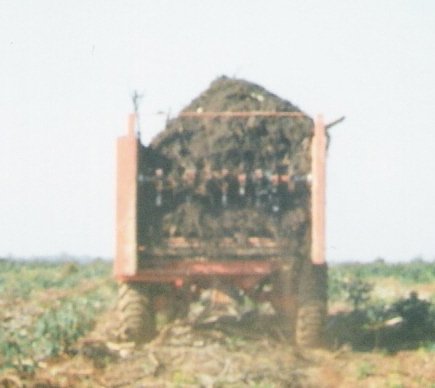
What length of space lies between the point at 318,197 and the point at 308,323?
164 centimetres

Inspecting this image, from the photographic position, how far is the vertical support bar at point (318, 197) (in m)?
10.5

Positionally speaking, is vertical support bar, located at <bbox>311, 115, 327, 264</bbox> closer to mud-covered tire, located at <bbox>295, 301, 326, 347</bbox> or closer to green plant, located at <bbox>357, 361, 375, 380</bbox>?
mud-covered tire, located at <bbox>295, 301, 326, 347</bbox>

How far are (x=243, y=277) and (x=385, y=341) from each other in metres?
2.84

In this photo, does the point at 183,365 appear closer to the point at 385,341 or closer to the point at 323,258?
the point at 323,258

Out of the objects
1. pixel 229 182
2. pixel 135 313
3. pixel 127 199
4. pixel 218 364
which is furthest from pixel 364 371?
pixel 127 199

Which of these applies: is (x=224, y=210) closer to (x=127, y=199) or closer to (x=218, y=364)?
(x=127, y=199)

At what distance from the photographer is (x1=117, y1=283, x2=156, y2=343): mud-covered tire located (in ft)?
35.6

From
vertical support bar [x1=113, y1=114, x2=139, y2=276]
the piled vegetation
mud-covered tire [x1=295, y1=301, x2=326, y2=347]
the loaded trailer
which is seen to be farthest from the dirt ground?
the piled vegetation

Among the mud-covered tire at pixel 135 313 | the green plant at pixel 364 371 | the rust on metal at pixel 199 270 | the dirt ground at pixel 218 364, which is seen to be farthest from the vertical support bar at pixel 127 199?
the green plant at pixel 364 371

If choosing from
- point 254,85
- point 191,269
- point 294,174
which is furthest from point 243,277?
point 254,85

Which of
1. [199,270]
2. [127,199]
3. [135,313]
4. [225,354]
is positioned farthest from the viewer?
[135,313]

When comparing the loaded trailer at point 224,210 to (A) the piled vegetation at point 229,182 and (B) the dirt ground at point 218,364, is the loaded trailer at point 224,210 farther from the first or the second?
(B) the dirt ground at point 218,364

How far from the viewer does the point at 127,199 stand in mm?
10547

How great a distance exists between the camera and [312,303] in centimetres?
1098
